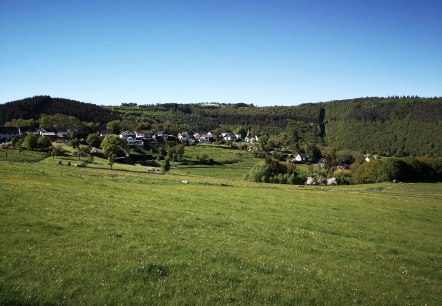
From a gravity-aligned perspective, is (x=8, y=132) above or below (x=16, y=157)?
above

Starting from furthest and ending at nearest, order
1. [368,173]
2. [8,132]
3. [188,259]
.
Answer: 1. [8,132]
2. [368,173]
3. [188,259]

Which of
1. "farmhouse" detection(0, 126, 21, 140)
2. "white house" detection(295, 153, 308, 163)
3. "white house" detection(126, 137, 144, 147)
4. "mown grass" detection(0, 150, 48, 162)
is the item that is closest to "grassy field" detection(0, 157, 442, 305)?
"mown grass" detection(0, 150, 48, 162)

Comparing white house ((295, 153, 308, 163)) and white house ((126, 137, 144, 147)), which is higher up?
white house ((126, 137, 144, 147))

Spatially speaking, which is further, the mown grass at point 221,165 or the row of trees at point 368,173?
the mown grass at point 221,165

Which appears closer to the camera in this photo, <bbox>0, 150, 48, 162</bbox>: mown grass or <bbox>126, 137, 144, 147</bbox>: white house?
<bbox>0, 150, 48, 162</bbox>: mown grass

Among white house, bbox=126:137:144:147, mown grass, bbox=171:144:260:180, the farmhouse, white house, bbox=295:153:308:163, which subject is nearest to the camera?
mown grass, bbox=171:144:260:180

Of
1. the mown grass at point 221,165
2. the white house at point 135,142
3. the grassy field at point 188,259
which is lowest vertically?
the mown grass at point 221,165

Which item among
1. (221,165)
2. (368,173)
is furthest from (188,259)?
(221,165)

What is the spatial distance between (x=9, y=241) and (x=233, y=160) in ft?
518

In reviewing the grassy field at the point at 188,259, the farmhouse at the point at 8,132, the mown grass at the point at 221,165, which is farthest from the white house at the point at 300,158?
the grassy field at the point at 188,259

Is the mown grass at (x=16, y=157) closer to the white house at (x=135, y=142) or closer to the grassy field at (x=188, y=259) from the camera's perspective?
the grassy field at (x=188, y=259)

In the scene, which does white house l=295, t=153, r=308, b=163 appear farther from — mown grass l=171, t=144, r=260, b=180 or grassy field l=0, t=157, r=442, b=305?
grassy field l=0, t=157, r=442, b=305

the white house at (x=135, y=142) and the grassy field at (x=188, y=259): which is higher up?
the grassy field at (x=188, y=259)

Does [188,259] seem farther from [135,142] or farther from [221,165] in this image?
[135,142]
